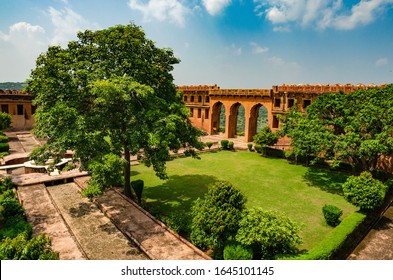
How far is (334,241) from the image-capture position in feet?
40.8

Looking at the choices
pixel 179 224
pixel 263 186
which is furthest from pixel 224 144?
pixel 179 224

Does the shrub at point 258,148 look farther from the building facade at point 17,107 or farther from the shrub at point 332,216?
the building facade at point 17,107

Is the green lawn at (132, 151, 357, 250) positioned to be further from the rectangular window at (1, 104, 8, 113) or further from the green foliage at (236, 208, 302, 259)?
the rectangular window at (1, 104, 8, 113)

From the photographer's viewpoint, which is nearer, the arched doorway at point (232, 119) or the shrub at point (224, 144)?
the shrub at point (224, 144)

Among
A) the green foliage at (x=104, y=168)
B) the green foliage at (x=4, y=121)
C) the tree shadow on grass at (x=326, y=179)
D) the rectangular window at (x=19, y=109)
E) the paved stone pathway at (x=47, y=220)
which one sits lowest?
the paved stone pathway at (x=47, y=220)

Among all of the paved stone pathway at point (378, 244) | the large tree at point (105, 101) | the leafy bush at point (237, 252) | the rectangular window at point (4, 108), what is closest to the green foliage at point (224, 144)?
the large tree at point (105, 101)

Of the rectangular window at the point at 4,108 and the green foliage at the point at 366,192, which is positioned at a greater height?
the rectangular window at the point at 4,108

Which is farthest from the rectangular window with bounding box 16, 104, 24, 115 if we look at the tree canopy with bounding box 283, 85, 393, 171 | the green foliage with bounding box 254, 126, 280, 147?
the tree canopy with bounding box 283, 85, 393, 171

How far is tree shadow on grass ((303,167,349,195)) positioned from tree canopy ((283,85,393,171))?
2.20 meters

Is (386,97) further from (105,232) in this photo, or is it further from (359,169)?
(105,232)

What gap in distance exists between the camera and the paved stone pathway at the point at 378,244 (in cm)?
1332

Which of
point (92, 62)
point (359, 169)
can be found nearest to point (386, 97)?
point (359, 169)

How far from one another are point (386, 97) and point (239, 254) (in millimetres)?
18765

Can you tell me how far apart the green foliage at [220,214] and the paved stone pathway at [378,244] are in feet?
20.4
